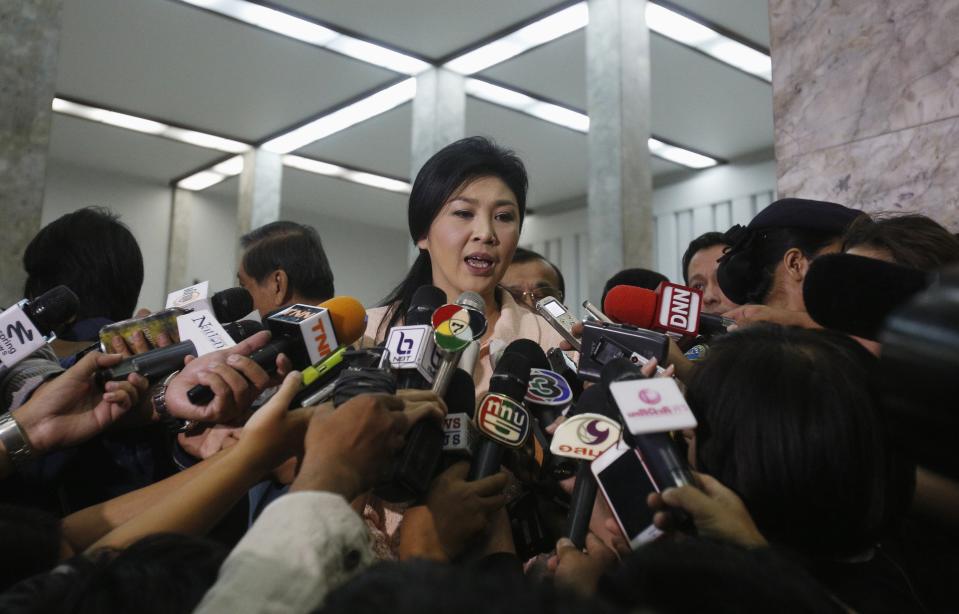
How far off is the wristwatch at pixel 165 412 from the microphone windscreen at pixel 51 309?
27cm

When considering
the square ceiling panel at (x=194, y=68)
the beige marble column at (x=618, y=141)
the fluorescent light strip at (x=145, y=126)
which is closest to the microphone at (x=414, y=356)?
the beige marble column at (x=618, y=141)

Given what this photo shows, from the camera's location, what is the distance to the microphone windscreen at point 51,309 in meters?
1.68

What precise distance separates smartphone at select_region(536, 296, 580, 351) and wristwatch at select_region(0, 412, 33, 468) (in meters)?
0.96

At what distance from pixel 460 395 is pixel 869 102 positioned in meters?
2.01

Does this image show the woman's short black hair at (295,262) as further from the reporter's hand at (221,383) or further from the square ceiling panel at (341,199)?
the square ceiling panel at (341,199)

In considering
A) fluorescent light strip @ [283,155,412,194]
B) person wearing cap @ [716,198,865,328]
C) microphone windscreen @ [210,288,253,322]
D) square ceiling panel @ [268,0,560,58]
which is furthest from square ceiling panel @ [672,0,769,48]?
microphone windscreen @ [210,288,253,322]

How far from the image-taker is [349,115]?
30.0ft

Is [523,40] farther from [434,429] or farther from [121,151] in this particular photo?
[434,429]

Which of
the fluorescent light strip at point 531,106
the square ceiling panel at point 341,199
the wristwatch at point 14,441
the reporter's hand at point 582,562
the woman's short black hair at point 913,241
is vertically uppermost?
the fluorescent light strip at point 531,106

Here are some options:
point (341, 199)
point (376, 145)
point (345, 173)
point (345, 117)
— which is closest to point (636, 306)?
point (345, 117)

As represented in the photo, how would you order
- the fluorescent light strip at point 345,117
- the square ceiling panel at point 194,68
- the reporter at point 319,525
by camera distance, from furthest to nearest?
the fluorescent light strip at point 345,117 → the square ceiling panel at point 194,68 → the reporter at point 319,525

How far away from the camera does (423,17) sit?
22.7 feet

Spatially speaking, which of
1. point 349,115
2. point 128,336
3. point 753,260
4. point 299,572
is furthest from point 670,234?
point 299,572

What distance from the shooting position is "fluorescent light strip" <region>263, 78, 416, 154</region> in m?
8.45
